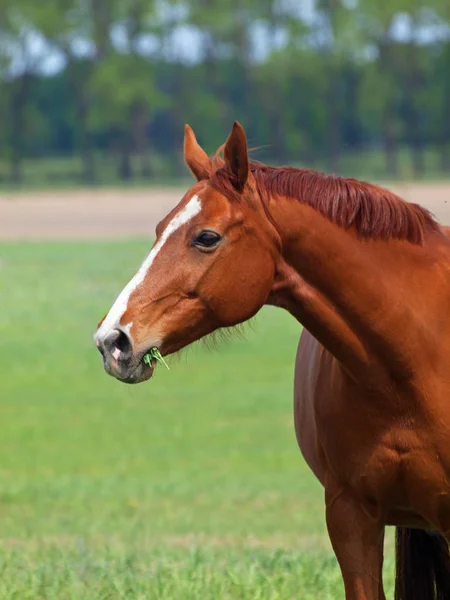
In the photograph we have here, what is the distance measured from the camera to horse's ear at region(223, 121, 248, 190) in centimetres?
365

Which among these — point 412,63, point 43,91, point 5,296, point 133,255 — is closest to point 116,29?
point 43,91

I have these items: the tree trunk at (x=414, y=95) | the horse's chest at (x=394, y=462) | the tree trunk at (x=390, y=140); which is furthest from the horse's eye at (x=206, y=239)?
the tree trunk at (x=414, y=95)

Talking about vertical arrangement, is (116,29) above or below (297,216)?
above

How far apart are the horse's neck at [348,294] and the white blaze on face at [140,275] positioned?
0.25m

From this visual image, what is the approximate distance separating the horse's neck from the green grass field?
39 centimetres

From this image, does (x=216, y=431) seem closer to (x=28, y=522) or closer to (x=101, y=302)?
(x=28, y=522)

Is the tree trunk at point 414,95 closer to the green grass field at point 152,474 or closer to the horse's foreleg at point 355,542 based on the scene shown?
the green grass field at point 152,474

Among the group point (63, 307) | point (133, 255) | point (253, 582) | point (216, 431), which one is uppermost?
point (133, 255)

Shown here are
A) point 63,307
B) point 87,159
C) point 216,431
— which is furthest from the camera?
point 87,159

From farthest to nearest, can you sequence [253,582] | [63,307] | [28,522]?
[63,307] → [28,522] → [253,582]

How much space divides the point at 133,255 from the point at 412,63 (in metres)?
40.3

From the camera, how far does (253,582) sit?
17.0ft

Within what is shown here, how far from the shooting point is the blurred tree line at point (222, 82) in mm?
64688

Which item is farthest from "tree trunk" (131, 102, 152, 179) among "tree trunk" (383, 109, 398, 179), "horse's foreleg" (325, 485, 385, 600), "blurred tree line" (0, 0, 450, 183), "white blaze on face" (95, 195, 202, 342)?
"white blaze on face" (95, 195, 202, 342)
